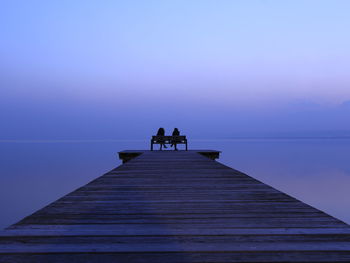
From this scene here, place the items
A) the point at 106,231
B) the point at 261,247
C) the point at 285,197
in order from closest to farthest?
the point at 261,247 → the point at 106,231 → the point at 285,197

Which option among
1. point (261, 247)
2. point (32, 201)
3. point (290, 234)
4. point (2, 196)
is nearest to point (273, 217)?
point (290, 234)

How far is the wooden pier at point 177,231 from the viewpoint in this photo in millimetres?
2494

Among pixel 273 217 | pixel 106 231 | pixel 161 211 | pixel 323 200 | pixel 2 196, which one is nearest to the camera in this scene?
pixel 106 231

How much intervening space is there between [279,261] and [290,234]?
2.25 ft

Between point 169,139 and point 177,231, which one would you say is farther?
point 169,139

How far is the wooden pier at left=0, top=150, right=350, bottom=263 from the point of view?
2.49 meters

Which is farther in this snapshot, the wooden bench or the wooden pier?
the wooden bench

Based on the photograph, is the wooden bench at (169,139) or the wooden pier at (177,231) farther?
the wooden bench at (169,139)

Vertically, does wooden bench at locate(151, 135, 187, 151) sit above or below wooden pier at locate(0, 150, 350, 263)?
above

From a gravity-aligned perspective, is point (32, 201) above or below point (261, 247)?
below

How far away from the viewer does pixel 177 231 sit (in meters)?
3.08

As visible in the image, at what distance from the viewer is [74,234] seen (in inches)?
117

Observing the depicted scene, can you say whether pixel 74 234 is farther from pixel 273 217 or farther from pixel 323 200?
pixel 323 200

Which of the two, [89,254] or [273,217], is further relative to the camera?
[273,217]
